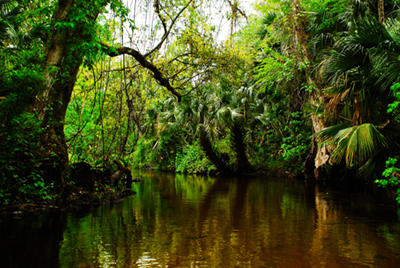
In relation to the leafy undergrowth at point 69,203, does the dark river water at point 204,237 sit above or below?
below

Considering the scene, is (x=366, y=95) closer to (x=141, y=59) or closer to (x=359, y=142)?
(x=359, y=142)

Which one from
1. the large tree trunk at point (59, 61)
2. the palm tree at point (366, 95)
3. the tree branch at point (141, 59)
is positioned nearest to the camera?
the large tree trunk at point (59, 61)

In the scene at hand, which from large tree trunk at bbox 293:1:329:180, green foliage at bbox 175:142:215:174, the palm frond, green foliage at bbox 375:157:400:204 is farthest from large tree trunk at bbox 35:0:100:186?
green foliage at bbox 175:142:215:174

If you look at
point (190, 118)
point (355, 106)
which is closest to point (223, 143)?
point (190, 118)

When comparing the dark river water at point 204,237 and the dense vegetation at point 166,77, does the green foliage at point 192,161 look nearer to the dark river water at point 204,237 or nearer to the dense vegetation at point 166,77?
the dense vegetation at point 166,77

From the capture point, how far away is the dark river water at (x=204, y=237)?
8.99ft

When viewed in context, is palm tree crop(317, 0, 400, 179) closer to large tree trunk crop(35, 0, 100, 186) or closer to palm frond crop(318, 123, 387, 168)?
palm frond crop(318, 123, 387, 168)

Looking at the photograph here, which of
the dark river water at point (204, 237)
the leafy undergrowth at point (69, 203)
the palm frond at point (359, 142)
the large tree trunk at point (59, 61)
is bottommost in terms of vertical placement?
the dark river water at point (204, 237)

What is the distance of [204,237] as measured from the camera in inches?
140

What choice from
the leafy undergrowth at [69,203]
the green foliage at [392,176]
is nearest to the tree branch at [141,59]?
the leafy undergrowth at [69,203]

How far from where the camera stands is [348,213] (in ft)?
17.1

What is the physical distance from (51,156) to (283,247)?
4474mm

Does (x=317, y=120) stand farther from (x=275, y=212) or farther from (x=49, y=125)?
(x=49, y=125)

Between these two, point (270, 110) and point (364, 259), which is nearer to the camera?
point (364, 259)
